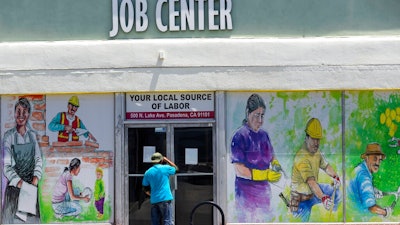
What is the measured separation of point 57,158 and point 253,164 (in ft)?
12.1

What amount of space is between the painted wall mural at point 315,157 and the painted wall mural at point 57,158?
2.40 m

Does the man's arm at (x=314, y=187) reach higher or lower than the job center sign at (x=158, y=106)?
lower

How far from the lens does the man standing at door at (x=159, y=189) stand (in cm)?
1266

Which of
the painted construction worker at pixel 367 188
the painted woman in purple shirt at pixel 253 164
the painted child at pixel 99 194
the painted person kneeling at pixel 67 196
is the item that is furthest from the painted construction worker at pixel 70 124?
the painted construction worker at pixel 367 188

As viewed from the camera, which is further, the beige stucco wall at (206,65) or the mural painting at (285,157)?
the mural painting at (285,157)

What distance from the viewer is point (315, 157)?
13.6m

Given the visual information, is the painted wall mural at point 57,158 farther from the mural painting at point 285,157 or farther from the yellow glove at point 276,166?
the yellow glove at point 276,166

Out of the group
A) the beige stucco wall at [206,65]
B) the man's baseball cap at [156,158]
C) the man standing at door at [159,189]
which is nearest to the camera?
the man standing at door at [159,189]

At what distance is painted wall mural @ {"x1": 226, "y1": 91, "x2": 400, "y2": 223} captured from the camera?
44.5 ft

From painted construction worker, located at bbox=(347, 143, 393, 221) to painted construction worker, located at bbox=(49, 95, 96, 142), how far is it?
204 inches

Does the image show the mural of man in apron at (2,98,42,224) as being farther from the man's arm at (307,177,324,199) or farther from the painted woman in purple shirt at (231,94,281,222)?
the man's arm at (307,177,324,199)

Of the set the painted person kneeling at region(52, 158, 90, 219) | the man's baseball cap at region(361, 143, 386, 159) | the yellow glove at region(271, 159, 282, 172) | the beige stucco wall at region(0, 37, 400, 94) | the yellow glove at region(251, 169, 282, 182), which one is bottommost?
the painted person kneeling at region(52, 158, 90, 219)

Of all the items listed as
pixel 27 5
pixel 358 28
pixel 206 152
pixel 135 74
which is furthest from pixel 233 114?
pixel 27 5

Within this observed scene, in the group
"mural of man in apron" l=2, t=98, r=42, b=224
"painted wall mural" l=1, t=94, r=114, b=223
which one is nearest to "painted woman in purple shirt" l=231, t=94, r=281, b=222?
"painted wall mural" l=1, t=94, r=114, b=223
